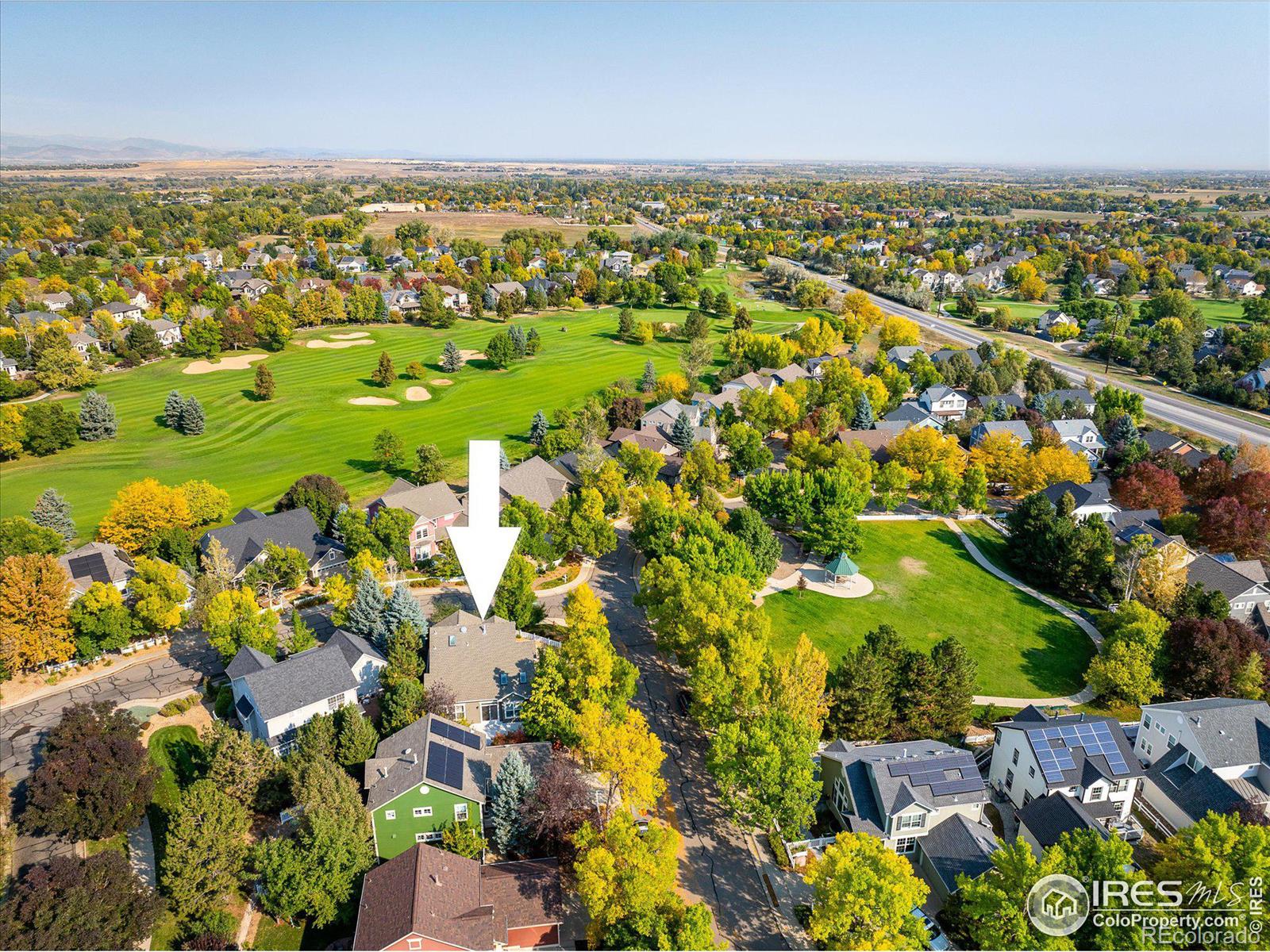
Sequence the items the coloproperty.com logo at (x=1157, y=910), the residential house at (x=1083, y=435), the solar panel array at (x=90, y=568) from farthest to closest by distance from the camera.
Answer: the residential house at (x=1083, y=435) → the solar panel array at (x=90, y=568) → the coloproperty.com logo at (x=1157, y=910)

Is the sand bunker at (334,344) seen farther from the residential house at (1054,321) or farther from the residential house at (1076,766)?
the residential house at (1054,321)

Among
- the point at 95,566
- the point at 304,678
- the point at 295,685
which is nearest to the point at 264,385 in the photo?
the point at 95,566

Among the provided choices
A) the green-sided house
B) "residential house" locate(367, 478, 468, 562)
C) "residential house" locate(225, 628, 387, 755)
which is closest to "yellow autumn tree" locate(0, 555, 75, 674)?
"residential house" locate(225, 628, 387, 755)

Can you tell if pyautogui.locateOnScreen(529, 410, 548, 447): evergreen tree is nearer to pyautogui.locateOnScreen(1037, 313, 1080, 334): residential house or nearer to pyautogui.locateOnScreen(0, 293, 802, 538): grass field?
pyautogui.locateOnScreen(0, 293, 802, 538): grass field

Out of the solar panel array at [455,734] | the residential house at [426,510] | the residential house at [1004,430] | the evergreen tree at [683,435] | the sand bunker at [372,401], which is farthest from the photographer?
the sand bunker at [372,401]

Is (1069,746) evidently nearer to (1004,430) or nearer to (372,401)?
(1004,430)

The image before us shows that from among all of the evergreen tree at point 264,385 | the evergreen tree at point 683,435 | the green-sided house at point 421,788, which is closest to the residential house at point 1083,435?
the evergreen tree at point 683,435
